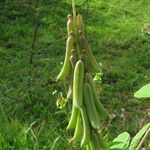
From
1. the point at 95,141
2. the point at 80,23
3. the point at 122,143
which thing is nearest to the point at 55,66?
the point at 122,143

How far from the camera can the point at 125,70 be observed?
569 cm

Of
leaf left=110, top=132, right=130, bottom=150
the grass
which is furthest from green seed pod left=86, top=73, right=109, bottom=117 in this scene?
the grass

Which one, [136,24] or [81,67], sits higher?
[81,67]

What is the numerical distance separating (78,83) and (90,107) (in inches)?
3.1

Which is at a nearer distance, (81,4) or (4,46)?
(4,46)

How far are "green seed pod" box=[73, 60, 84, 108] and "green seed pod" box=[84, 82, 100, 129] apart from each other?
0.07 ft

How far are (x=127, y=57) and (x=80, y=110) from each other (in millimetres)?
4987

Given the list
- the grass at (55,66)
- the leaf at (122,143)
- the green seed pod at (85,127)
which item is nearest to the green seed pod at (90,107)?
the green seed pod at (85,127)

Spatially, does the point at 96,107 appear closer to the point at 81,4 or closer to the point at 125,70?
the point at 125,70

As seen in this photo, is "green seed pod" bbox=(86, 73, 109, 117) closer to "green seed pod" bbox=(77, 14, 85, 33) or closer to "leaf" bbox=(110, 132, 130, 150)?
"green seed pod" bbox=(77, 14, 85, 33)

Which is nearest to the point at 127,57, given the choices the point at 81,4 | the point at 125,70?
the point at 125,70

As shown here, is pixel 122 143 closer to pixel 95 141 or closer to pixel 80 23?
pixel 95 141

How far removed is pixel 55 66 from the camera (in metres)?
5.61

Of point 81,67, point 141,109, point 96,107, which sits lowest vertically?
point 141,109
